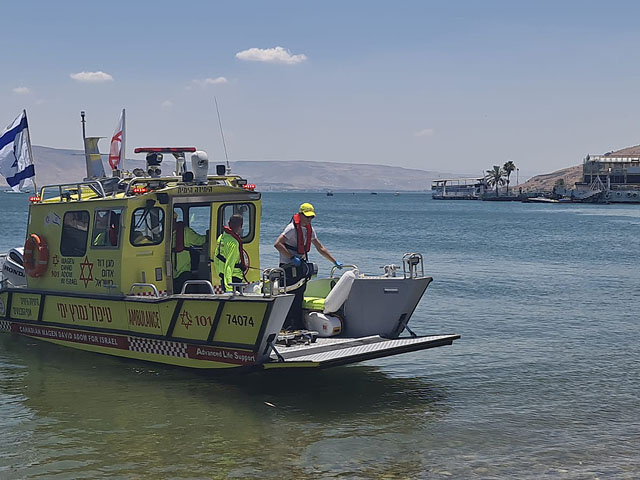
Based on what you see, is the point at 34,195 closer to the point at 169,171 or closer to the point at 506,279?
the point at 169,171

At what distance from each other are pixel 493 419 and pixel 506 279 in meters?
16.3

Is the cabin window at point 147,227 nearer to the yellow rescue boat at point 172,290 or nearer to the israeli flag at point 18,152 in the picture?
the yellow rescue boat at point 172,290

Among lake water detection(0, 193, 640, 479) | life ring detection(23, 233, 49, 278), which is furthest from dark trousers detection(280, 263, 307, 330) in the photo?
life ring detection(23, 233, 49, 278)

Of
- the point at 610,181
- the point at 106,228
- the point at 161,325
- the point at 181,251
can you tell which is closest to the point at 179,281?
the point at 181,251

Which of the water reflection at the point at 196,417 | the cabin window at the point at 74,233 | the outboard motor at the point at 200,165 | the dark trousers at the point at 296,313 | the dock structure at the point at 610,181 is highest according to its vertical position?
the dock structure at the point at 610,181

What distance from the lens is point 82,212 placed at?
12234 millimetres

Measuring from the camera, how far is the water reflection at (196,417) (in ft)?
27.2

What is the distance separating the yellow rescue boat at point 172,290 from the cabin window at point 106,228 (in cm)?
2

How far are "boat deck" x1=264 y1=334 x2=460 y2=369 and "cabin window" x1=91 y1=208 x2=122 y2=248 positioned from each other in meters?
2.96

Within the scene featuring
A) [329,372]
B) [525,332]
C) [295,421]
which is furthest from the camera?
[525,332]

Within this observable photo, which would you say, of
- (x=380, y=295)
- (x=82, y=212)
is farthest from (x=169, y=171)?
(x=380, y=295)

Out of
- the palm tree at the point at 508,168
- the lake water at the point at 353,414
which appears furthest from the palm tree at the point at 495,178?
the lake water at the point at 353,414

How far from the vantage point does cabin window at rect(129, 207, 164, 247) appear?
11523 mm

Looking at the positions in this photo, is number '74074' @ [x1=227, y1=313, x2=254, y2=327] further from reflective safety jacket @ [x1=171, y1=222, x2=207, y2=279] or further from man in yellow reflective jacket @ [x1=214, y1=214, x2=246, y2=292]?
reflective safety jacket @ [x1=171, y1=222, x2=207, y2=279]
